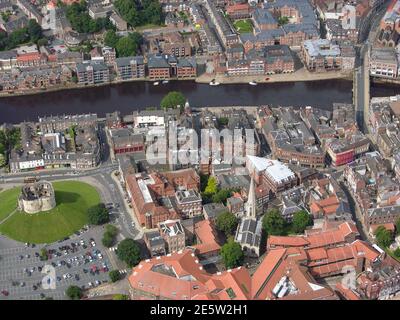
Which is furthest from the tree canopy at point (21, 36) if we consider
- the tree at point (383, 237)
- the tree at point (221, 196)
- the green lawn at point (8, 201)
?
the tree at point (383, 237)

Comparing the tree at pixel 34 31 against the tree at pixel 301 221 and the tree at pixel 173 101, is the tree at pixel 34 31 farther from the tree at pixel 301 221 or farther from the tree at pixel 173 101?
the tree at pixel 301 221

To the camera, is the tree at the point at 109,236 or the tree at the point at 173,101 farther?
the tree at the point at 173,101

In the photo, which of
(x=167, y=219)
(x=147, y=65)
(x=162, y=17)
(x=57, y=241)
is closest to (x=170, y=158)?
(x=167, y=219)

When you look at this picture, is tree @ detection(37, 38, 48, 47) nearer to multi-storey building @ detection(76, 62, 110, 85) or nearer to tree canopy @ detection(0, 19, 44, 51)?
tree canopy @ detection(0, 19, 44, 51)

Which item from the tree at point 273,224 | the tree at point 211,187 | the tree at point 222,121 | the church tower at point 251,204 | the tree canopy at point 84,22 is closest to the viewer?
the tree at point 273,224

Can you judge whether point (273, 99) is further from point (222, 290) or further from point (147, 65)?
point (222, 290)

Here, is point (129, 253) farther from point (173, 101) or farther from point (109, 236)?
point (173, 101)

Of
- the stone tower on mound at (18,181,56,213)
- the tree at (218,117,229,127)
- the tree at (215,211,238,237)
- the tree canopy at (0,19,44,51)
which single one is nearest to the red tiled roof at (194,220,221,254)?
the tree at (215,211,238,237)
